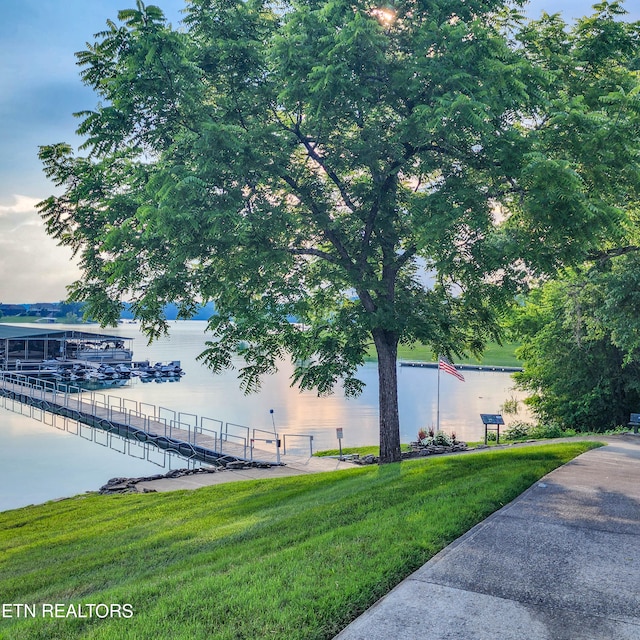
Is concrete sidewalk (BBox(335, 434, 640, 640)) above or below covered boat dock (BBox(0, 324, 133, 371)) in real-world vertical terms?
below

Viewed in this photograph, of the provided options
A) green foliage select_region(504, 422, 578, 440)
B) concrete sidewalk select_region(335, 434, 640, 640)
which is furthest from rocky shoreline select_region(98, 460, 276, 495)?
concrete sidewalk select_region(335, 434, 640, 640)

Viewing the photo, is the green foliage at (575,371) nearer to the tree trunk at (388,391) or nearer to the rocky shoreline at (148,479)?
the tree trunk at (388,391)

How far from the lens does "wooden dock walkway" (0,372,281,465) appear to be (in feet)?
96.9

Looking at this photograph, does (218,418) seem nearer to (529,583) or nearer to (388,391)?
(388,391)

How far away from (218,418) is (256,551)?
122 ft

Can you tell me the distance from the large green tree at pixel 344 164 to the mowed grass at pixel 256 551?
4.28 metres

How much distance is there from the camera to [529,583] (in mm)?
5840

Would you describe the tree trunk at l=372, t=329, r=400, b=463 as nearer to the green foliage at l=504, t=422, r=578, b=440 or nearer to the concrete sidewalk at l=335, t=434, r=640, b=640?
the concrete sidewalk at l=335, t=434, r=640, b=640

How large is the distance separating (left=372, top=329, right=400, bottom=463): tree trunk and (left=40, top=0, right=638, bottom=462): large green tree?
0.06m

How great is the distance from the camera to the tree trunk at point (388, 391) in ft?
53.0

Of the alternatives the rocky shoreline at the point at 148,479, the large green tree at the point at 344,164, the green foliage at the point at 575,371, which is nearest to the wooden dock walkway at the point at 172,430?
A: the rocky shoreline at the point at 148,479

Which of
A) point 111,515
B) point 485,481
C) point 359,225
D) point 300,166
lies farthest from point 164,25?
point 111,515

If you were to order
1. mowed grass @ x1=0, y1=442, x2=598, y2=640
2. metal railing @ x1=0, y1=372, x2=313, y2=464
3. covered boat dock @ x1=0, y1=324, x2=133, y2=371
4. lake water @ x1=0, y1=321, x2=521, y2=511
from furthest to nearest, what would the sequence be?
covered boat dock @ x1=0, y1=324, x2=133, y2=371
metal railing @ x1=0, y1=372, x2=313, y2=464
lake water @ x1=0, y1=321, x2=521, y2=511
mowed grass @ x1=0, y1=442, x2=598, y2=640

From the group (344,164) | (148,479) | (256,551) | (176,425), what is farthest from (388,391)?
(176,425)
